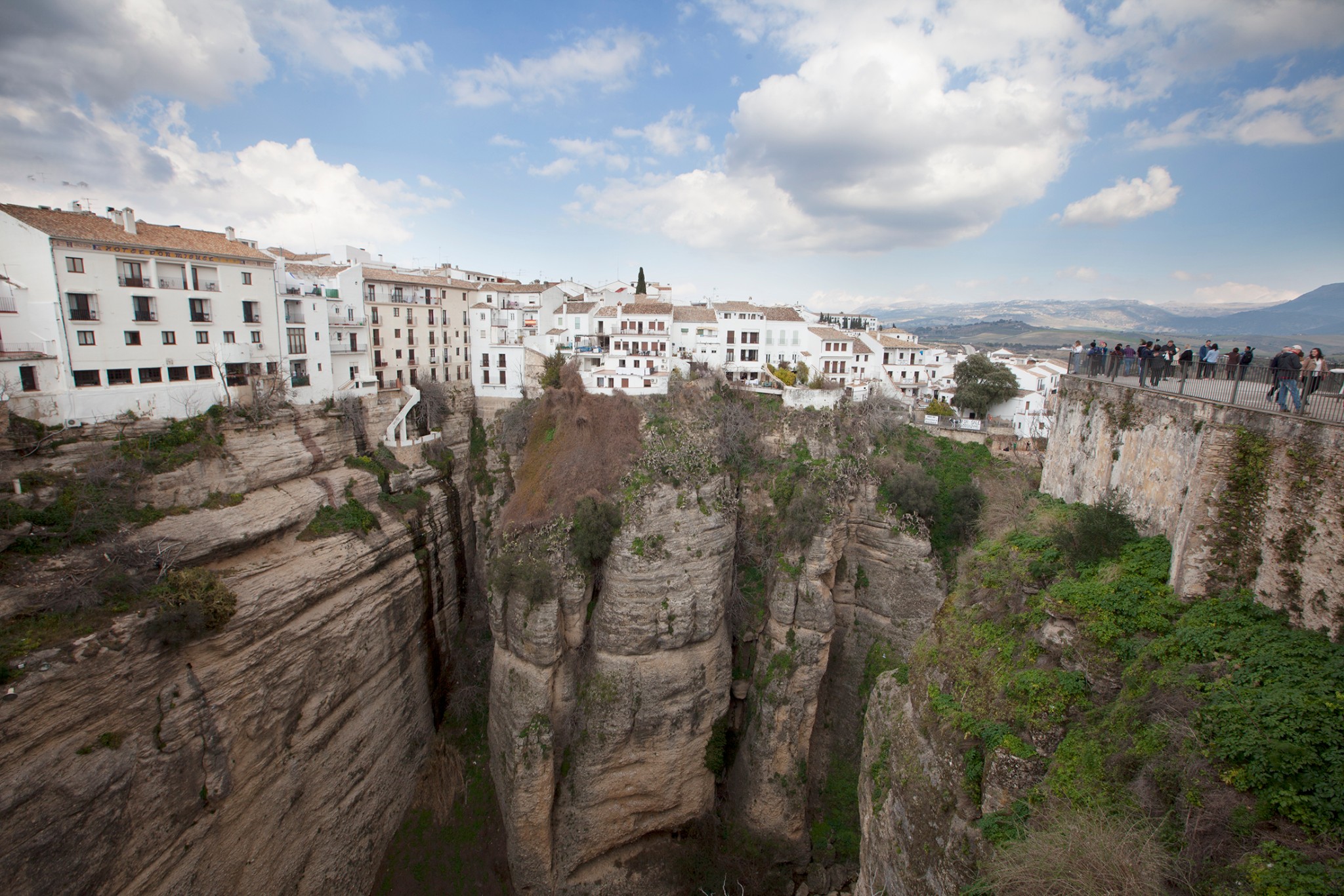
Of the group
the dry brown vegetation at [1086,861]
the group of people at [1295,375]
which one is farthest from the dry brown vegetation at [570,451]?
the group of people at [1295,375]

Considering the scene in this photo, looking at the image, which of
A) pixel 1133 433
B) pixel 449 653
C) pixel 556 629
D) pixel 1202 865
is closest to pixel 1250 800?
pixel 1202 865

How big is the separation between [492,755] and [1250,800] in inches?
799

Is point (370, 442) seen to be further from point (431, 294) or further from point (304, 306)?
point (431, 294)

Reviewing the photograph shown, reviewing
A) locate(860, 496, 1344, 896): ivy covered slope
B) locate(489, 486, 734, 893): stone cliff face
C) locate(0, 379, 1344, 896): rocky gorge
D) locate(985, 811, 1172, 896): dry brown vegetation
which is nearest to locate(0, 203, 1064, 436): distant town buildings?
locate(0, 379, 1344, 896): rocky gorge

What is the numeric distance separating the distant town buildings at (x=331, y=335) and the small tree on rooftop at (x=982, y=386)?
84 centimetres

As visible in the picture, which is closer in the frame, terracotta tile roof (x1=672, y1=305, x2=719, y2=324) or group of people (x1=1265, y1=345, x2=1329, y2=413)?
group of people (x1=1265, y1=345, x2=1329, y2=413)

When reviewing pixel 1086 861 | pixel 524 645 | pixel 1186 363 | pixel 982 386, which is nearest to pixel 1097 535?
pixel 1186 363

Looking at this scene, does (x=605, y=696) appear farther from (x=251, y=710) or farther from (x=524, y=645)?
(x=251, y=710)

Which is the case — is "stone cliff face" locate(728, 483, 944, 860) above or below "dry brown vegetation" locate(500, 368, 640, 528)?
below

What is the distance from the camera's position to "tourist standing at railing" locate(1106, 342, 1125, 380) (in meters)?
14.1

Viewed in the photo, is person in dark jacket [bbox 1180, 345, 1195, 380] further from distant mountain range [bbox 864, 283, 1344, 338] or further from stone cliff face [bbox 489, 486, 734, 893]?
distant mountain range [bbox 864, 283, 1344, 338]

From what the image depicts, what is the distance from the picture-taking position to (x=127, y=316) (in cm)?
1795

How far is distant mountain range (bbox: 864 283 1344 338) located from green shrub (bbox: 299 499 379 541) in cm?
7019

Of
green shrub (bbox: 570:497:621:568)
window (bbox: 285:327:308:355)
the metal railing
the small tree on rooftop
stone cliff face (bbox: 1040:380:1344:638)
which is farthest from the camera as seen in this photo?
the small tree on rooftop
